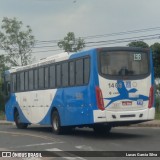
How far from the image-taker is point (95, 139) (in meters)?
19.2

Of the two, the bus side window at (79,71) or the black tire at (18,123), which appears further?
the black tire at (18,123)

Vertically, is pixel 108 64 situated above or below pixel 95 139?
above

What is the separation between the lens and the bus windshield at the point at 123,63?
18.9m

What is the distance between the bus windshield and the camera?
18859mm

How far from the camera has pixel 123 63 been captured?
19109 mm

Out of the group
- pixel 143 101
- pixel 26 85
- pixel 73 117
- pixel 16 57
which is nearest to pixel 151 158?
pixel 143 101

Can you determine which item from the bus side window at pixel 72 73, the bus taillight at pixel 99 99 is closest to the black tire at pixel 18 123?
the bus side window at pixel 72 73

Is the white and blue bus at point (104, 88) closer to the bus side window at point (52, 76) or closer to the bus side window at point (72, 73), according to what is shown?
the bus side window at point (72, 73)

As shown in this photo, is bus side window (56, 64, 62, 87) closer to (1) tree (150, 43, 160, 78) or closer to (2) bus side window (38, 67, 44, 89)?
(2) bus side window (38, 67, 44, 89)

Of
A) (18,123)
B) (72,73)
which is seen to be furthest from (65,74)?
(18,123)

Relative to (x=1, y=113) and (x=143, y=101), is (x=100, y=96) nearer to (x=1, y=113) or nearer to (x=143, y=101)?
(x=143, y=101)

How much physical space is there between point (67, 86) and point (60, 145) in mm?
4199

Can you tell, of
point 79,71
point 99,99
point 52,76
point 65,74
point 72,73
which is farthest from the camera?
point 52,76

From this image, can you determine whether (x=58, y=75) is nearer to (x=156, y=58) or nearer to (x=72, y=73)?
(x=72, y=73)
